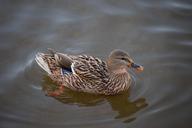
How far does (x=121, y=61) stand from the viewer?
25.1 ft

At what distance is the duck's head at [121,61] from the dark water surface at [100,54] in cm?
44

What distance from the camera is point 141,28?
920 centimetres

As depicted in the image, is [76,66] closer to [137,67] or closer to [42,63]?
[42,63]

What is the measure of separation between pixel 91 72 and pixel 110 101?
61 cm

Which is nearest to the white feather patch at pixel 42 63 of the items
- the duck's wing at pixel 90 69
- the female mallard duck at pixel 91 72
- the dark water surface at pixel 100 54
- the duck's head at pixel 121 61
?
the female mallard duck at pixel 91 72

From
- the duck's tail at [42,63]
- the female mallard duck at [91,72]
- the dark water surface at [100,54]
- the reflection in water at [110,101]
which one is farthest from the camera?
the duck's tail at [42,63]

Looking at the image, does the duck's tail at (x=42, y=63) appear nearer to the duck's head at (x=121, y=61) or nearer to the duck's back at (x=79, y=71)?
the duck's back at (x=79, y=71)

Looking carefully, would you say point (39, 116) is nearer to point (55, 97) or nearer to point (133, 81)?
point (55, 97)

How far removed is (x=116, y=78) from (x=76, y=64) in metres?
0.76

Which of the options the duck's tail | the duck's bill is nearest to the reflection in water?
the duck's tail

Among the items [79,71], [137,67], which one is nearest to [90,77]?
[79,71]

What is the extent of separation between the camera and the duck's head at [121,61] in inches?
299

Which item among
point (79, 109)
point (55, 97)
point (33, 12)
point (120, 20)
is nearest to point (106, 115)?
point (79, 109)

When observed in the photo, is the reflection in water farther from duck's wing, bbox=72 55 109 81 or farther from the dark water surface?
duck's wing, bbox=72 55 109 81
